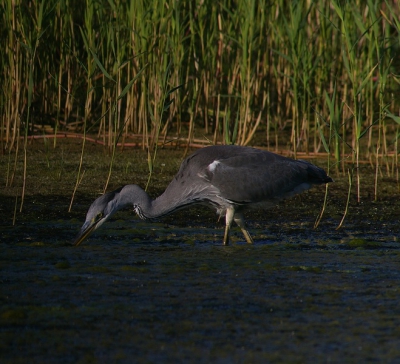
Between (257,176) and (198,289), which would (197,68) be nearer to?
(257,176)

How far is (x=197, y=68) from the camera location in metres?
8.97

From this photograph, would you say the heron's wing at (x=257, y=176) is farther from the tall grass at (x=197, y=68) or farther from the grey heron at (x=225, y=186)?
the tall grass at (x=197, y=68)

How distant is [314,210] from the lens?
637 centimetres

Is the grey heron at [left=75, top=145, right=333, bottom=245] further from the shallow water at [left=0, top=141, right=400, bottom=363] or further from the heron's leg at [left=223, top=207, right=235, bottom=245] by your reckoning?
the shallow water at [left=0, top=141, right=400, bottom=363]

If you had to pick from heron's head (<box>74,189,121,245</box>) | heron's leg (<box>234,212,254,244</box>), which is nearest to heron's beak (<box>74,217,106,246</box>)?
heron's head (<box>74,189,121,245</box>)

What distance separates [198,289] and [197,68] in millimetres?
5151

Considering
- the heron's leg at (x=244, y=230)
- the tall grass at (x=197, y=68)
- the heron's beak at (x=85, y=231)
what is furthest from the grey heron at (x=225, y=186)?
the tall grass at (x=197, y=68)

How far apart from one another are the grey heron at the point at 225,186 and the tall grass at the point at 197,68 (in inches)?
52.6

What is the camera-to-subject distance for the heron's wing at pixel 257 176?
5.32m

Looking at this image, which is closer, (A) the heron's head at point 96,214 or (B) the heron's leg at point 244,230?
(A) the heron's head at point 96,214

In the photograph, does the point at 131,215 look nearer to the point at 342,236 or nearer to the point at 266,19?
the point at 342,236

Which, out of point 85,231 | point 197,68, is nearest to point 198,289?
point 85,231

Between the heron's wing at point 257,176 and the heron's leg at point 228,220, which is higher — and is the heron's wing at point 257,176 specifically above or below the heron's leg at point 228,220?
above

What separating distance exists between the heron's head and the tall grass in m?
1.59
